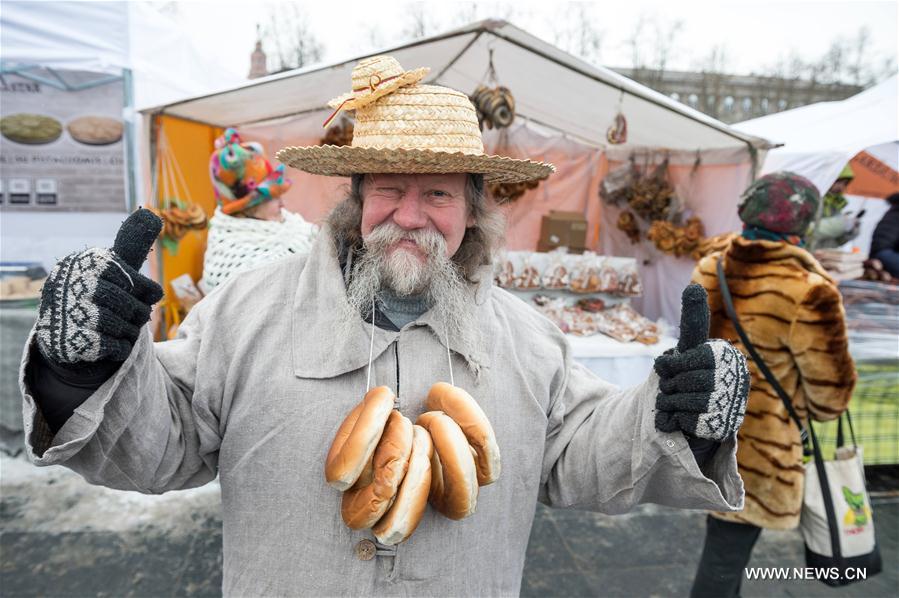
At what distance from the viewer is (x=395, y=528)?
1.21m

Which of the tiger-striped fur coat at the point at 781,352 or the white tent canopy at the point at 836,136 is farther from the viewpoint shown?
the white tent canopy at the point at 836,136

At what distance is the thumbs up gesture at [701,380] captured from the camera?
1.22m

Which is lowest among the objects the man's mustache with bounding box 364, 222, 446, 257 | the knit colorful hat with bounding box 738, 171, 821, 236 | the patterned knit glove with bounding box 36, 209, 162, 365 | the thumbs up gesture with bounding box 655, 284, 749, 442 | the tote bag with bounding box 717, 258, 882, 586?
the tote bag with bounding box 717, 258, 882, 586

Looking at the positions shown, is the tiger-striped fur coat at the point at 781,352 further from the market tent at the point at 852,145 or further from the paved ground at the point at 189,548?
the market tent at the point at 852,145

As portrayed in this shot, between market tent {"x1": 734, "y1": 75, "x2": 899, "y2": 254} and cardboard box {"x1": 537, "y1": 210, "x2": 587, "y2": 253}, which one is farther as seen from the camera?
cardboard box {"x1": 537, "y1": 210, "x2": 587, "y2": 253}

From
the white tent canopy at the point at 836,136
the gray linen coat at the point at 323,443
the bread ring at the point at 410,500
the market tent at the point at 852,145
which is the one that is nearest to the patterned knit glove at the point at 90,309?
the gray linen coat at the point at 323,443

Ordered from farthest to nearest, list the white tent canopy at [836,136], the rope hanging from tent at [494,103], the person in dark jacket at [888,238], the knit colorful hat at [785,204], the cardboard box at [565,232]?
the cardboard box at [565,232] < the person in dark jacket at [888,238] < the white tent canopy at [836,136] < the rope hanging from tent at [494,103] < the knit colorful hat at [785,204]

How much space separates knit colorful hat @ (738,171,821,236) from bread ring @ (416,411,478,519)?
6.73 ft

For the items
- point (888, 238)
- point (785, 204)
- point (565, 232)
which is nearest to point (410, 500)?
point (785, 204)

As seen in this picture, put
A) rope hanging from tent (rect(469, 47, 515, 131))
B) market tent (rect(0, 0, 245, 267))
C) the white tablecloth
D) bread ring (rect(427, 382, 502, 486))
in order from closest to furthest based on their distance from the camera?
bread ring (rect(427, 382, 502, 486)) < market tent (rect(0, 0, 245, 267)) < the white tablecloth < rope hanging from tent (rect(469, 47, 515, 131))

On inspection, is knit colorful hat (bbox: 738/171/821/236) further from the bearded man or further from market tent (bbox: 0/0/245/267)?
market tent (bbox: 0/0/245/267)

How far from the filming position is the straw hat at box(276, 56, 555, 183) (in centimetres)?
149

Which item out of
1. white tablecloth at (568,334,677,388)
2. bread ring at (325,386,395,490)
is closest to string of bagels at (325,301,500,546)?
bread ring at (325,386,395,490)

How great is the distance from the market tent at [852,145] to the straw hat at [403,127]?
4486mm
